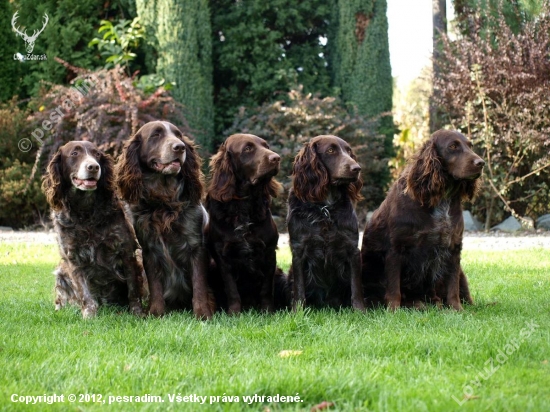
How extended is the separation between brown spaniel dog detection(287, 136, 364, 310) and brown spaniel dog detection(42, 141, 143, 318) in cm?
133

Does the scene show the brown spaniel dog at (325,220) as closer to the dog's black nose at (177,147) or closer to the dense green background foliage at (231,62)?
the dog's black nose at (177,147)

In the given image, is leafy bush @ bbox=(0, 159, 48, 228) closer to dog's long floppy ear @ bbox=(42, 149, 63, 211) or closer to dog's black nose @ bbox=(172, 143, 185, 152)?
dog's long floppy ear @ bbox=(42, 149, 63, 211)

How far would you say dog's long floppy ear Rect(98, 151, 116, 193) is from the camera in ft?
16.9

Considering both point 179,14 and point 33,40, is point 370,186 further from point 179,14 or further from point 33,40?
point 33,40

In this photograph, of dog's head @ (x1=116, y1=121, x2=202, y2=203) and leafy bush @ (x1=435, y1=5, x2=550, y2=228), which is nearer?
dog's head @ (x1=116, y1=121, x2=202, y2=203)

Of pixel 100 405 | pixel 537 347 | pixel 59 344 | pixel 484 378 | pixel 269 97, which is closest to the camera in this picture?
pixel 100 405

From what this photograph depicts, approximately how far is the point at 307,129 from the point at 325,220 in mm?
7714

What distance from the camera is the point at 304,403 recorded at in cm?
287

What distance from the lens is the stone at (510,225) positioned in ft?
42.3

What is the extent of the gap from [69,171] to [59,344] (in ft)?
5.45

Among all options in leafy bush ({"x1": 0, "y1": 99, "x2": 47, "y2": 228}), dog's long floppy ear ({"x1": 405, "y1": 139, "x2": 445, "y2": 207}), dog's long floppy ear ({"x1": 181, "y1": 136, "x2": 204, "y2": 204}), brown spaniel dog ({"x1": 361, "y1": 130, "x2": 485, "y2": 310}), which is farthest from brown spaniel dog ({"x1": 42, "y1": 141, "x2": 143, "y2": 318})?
leafy bush ({"x1": 0, "y1": 99, "x2": 47, "y2": 228})

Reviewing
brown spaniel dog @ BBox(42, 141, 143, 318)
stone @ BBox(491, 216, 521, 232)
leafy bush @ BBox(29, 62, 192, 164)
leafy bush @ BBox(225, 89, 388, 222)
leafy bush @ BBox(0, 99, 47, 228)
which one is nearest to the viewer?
brown spaniel dog @ BBox(42, 141, 143, 318)

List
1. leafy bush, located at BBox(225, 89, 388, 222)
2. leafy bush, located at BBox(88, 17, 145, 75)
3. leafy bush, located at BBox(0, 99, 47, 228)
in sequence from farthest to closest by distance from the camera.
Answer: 1. leafy bush, located at BBox(88, 17, 145, 75)
2. leafy bush, located at BBox(0, 99, 47, 228)
3. leafy bush, located at BBox(225, 89, 388, 222)

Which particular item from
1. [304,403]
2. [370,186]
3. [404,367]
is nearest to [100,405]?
[304,403]
